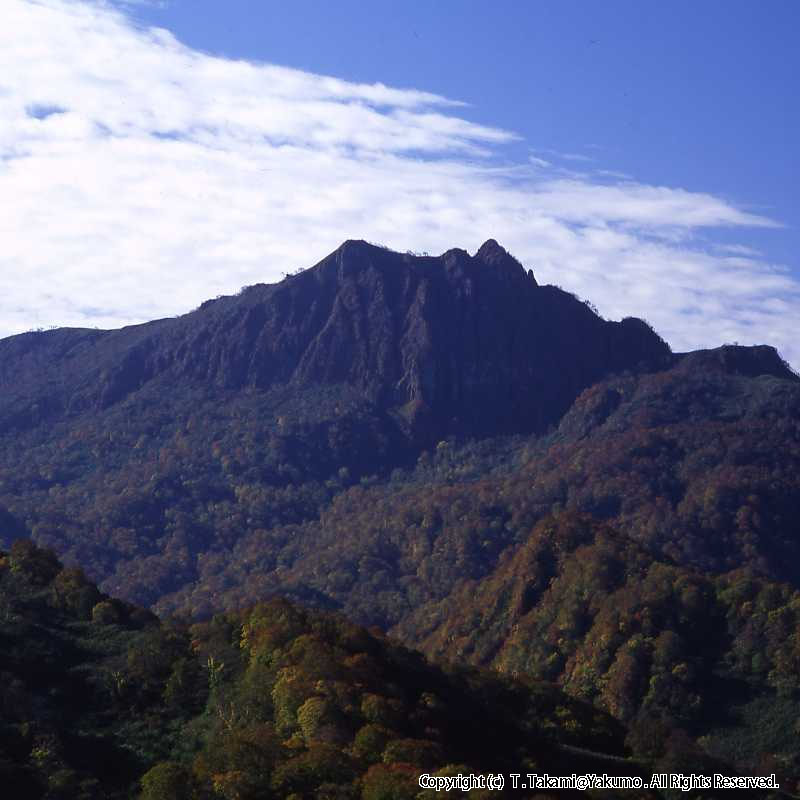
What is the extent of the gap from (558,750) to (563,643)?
54892mm

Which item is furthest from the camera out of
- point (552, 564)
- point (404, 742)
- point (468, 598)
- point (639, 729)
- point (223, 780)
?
point (468, 598)

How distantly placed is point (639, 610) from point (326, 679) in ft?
185

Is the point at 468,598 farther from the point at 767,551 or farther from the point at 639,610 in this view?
the point at 767,551

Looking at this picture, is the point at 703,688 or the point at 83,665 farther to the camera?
the point at 703,688

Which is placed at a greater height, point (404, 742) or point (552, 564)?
point (552, 564)

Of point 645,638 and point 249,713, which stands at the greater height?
point 645,638

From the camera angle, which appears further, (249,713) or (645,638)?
(645,638)

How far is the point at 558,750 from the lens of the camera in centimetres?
6378

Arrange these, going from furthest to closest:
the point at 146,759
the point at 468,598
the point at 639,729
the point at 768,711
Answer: the point at 468,598 < the point at 768,711 < the point at 639,729 < the point at 146,759

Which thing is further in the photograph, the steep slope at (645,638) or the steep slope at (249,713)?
the steep slope at (645,638)

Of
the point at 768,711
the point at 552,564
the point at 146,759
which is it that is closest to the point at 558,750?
the point at 146,759

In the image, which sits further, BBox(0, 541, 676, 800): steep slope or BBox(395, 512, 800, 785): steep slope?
BBox(395, 512, 800, 785): steep slope

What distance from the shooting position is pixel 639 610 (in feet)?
370

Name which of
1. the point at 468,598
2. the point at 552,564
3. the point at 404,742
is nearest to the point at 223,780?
the point at 404,742
